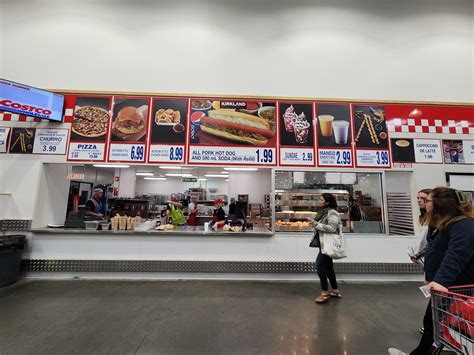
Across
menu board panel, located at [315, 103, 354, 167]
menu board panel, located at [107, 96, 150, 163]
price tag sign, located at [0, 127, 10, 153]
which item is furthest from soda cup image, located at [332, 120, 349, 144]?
price tag sign, located at [0, 127, 10, 153]

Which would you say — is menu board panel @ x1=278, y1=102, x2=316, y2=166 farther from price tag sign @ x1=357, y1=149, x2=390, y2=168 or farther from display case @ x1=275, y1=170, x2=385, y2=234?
price tag sign @ x1=357, y1=149, x2=390, y2=168

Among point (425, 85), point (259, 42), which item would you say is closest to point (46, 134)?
point (259, 42)

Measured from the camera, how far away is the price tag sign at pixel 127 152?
433cm

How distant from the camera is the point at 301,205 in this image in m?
5.29

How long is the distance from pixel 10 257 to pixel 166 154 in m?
3.13

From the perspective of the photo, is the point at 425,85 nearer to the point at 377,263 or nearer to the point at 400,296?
the point at 377,263

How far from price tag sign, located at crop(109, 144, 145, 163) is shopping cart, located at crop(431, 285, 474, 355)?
181 inches

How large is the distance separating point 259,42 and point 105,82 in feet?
11.8

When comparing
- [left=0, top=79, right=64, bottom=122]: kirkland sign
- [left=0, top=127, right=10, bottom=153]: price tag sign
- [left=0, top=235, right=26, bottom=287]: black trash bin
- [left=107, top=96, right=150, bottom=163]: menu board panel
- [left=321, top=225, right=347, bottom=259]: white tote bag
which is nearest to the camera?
[left=321, top=225, right=347, bottom=259]: white tote bag

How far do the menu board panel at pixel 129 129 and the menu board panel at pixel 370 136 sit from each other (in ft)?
14.8

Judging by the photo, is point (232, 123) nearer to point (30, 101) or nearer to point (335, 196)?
point (335, 196)

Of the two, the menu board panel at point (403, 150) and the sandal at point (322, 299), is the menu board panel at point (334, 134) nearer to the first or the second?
the menu board panel at point (403, 150)

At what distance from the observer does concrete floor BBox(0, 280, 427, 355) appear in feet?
7.23

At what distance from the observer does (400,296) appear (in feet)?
11.4
